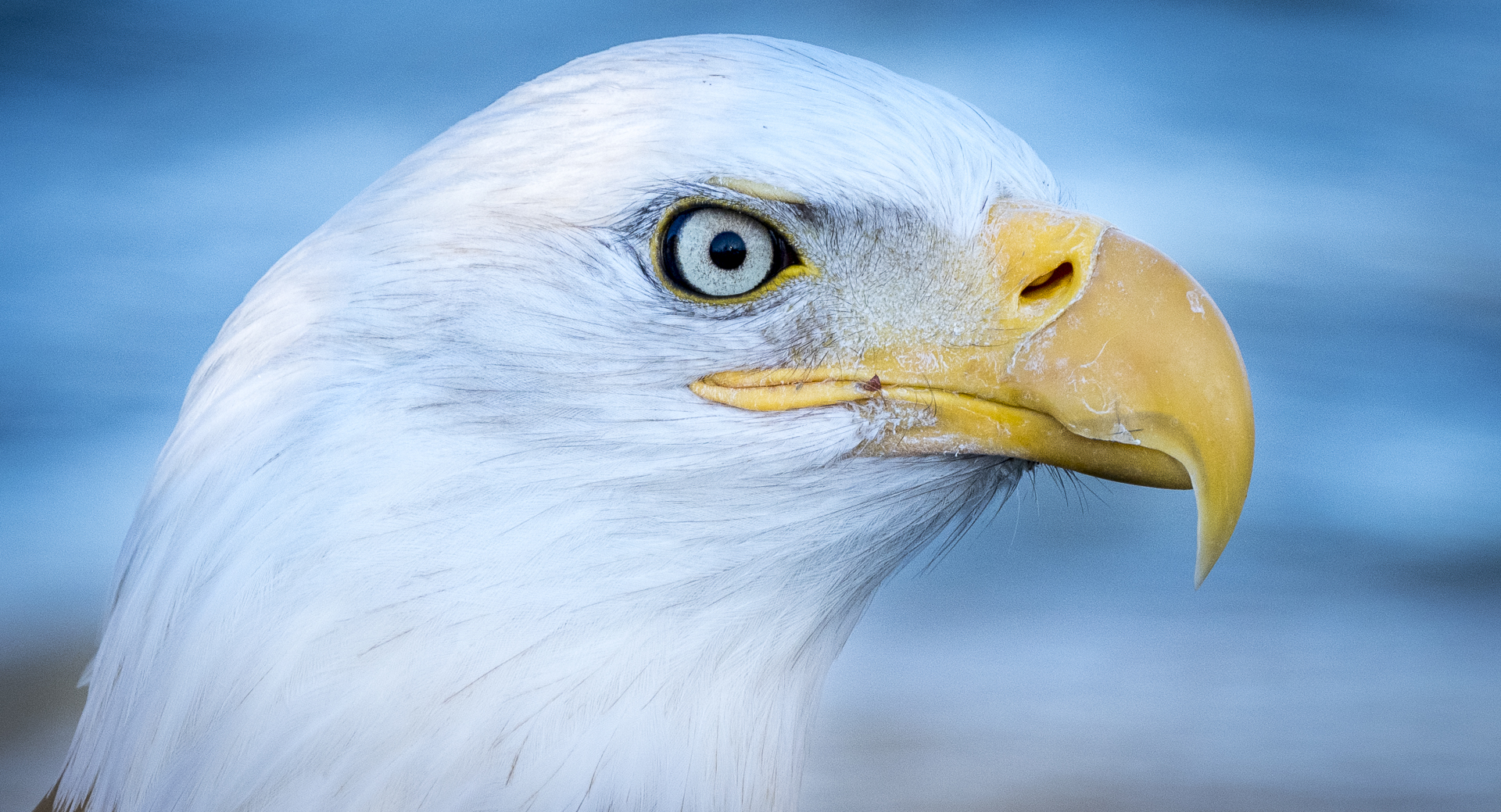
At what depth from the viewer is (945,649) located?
3.29m

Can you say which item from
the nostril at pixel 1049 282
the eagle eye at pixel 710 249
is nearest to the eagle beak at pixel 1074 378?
the nostril at pixel 1049 282

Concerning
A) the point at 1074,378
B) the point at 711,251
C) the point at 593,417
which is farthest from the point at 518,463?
the point at 1074,378

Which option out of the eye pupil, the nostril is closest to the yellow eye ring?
the eye pupil

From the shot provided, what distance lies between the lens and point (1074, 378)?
4.19 feet

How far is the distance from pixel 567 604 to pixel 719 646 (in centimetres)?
20

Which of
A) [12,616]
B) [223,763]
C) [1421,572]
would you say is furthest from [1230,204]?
[12,616]

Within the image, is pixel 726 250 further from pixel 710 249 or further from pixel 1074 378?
pixel 1074 378

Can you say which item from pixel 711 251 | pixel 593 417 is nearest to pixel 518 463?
pixel 593 417

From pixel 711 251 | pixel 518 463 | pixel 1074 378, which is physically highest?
pixel 711 251

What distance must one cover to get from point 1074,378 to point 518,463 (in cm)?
61

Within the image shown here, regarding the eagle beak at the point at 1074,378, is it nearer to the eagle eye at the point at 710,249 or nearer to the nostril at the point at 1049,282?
the nostril at the point at 1049,282

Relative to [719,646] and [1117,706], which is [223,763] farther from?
[1117,706]

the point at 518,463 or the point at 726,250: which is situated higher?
the point at 726,250

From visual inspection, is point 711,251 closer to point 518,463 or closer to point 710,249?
point 710,249
